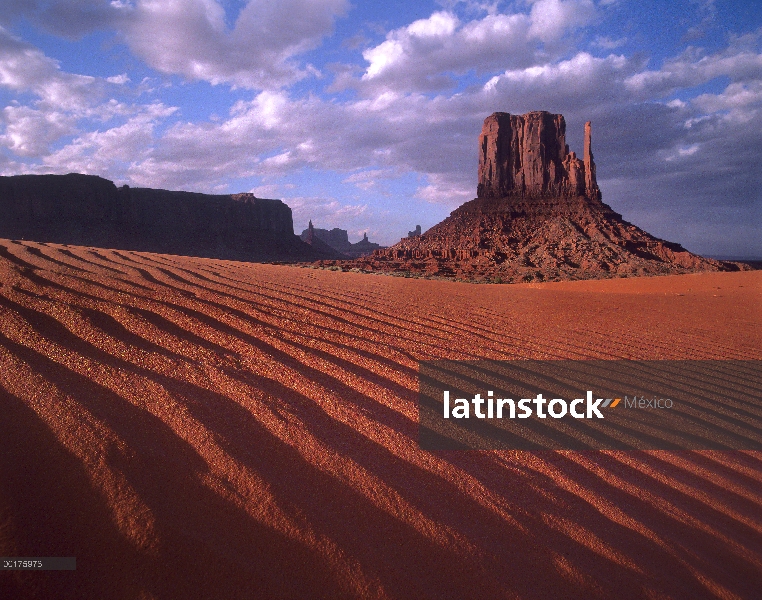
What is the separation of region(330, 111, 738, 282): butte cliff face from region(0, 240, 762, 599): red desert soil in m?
29.2

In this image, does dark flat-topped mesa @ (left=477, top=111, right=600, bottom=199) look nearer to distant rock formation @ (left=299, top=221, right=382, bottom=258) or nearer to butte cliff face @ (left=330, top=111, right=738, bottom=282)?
butte cliff face @ (left=330, top=111, right=738, bottom=282)

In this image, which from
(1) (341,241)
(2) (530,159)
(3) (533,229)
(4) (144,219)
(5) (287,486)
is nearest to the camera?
(5) (287,486)

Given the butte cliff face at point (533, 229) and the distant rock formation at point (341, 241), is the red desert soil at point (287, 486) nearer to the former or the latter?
the butte cliff face at point (533, 229)

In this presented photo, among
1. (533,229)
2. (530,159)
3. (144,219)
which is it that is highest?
(530,159)

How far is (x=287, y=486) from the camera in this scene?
204cm

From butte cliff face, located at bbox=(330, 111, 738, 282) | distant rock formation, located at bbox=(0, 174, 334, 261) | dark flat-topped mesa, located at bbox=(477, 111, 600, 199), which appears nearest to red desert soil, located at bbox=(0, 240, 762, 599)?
butte cliff face, located at bbox=(330, 111, 738, 282)

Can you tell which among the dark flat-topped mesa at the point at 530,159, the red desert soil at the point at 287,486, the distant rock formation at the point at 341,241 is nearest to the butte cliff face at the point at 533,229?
the dark flat-topped mesa at the point at 530,159

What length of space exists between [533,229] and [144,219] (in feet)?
201

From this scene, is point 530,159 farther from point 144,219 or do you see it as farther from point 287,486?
point 287,486

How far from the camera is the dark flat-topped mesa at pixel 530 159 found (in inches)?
2437

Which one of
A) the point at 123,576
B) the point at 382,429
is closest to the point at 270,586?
the point at 123,576

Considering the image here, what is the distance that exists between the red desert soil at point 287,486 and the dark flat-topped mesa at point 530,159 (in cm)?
6384

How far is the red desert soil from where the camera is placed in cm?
165

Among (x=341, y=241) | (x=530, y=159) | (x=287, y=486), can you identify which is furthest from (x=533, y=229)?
(x=341, y=241)
